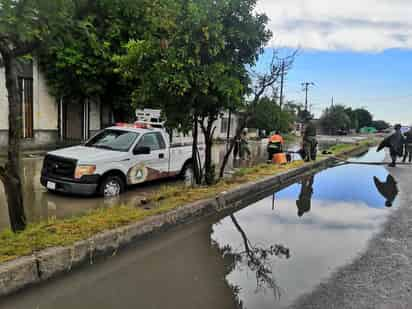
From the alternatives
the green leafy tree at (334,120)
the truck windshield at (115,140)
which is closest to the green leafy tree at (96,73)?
the truck windshield at (115,140)

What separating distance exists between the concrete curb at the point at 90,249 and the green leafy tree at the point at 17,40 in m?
0.95

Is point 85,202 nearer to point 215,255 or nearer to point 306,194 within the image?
point 215,255

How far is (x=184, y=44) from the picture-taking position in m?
6.92

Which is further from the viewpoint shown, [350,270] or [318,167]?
[318,167]

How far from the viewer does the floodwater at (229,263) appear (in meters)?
3.75

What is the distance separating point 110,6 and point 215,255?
3.61 m

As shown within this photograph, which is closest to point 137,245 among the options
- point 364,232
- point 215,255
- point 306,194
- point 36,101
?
point 215,255

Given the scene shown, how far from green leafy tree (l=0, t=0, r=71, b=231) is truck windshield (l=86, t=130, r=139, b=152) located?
13.1ft

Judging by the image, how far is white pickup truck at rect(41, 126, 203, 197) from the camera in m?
7.64

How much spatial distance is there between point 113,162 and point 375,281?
574 cm

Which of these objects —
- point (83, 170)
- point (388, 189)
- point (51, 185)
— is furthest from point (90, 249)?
point (388, 189)

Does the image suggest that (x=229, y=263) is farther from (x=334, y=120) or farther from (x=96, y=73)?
(x=334, y=120)

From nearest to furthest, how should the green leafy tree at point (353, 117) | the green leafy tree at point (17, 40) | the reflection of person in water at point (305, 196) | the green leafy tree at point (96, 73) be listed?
the green leafy tree at point (17, 40)
the reflection of person in water at point (305, 196)
the green leafy tree at point (96, 73)
the green leafy tree at point (353, 117)

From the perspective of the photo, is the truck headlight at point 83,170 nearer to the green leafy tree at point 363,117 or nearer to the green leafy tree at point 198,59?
the green leafy tree at point 198,59
